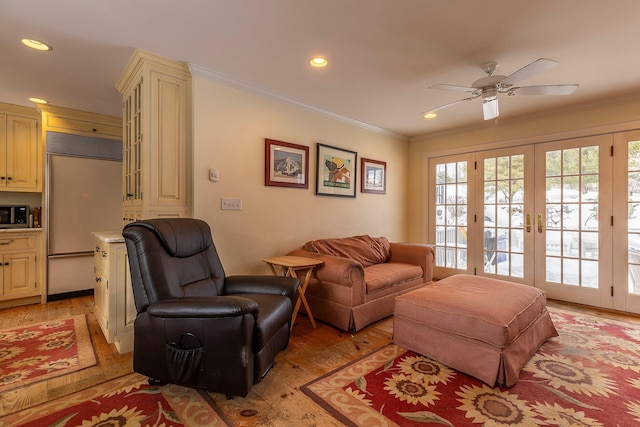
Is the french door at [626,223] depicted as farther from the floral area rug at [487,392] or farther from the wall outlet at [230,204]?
the wall outlet at [230,204]

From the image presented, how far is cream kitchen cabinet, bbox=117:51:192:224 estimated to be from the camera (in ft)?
8.37

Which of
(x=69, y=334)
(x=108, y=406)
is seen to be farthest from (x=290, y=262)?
(x=69, y=334)

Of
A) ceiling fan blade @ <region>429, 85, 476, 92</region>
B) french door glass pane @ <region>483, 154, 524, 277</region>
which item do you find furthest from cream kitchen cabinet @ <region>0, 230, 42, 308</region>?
french door glass pane @ <region>483, 154, 524, 277</region>

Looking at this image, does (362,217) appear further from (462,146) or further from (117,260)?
(117,260)

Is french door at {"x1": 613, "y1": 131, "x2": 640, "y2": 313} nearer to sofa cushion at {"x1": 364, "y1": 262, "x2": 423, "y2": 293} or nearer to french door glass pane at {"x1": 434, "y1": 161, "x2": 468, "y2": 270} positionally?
french door glass pane at {"x1": 434, "y1": 161, "x2": 468, "y2": 270}

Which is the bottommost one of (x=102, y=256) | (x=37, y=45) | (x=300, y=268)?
(x=300, y=268)

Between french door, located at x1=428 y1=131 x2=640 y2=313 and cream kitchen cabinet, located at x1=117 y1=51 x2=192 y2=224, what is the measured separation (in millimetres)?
3923

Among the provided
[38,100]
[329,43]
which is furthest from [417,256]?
[38,100]

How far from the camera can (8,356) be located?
2270 mm

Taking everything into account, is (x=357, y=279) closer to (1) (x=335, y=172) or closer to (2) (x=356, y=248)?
(2) (x=356, y=248)

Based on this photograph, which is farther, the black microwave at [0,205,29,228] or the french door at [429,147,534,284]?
the french door at [429,147,534,284]

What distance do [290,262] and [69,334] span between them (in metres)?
2.11

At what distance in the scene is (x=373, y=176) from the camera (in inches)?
183

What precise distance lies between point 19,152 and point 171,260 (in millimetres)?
3364
